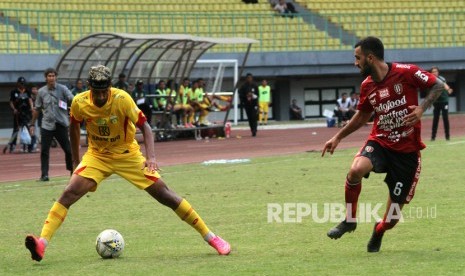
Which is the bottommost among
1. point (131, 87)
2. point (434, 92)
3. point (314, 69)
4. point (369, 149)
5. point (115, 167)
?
point (314, 69)

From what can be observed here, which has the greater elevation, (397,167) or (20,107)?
(397,167)

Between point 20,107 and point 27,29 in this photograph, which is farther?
point 27,29

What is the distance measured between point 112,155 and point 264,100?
105ft

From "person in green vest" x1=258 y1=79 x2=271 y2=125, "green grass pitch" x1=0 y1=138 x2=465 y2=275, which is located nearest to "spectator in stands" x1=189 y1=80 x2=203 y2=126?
"person in green vest" x1=258 y1=79 x2=271 y2=125

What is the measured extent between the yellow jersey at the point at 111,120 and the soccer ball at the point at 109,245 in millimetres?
830

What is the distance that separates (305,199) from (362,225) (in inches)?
116

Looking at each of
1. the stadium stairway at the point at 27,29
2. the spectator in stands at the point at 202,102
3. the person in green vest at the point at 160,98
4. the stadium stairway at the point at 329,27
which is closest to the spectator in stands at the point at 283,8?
the stadium stairway at the point at 329,27

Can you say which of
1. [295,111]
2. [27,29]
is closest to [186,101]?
[27,29]

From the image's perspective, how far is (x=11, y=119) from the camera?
39031 millimetres

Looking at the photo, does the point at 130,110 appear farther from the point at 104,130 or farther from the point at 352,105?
the point at 352,105

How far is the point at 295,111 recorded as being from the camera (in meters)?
Result: 45.1

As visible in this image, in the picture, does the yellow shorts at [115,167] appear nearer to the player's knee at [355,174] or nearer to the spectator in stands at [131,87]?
the player's knee at [355,174]

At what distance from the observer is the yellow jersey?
10594 millimetres

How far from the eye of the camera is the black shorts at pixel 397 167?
10.4 m
